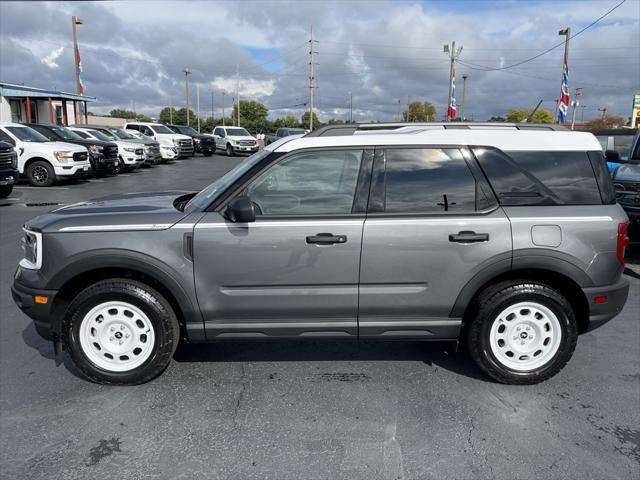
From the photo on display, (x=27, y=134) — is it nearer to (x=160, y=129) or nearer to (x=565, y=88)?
(x=160, y=129)

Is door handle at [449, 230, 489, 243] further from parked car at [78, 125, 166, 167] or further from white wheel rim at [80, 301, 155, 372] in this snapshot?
parked car at [78, 125, 166, 167]

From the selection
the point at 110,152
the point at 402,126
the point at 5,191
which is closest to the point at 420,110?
the point at 110,152

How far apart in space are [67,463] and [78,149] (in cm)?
1473

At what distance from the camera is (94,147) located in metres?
17.8

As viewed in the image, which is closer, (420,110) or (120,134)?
(120,134)

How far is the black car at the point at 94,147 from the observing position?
17.3 m

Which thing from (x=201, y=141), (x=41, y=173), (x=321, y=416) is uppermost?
(x=201, y=141)

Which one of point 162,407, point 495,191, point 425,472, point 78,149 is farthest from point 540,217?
point 78,149

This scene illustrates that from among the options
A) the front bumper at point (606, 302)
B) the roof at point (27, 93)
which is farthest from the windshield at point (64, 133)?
the front bumper at point (606, 302)

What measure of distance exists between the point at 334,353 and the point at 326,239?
4.12 feet

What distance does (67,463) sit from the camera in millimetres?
2871

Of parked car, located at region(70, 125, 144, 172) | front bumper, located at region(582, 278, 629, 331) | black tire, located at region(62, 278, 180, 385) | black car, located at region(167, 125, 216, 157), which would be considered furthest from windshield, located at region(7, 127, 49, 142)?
black car, located at region(167, 125, 216, 157)

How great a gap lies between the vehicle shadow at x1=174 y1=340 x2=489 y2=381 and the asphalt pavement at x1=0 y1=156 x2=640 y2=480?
2 cm

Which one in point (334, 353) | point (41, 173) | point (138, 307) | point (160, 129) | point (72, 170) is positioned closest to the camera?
point (138, 307)
